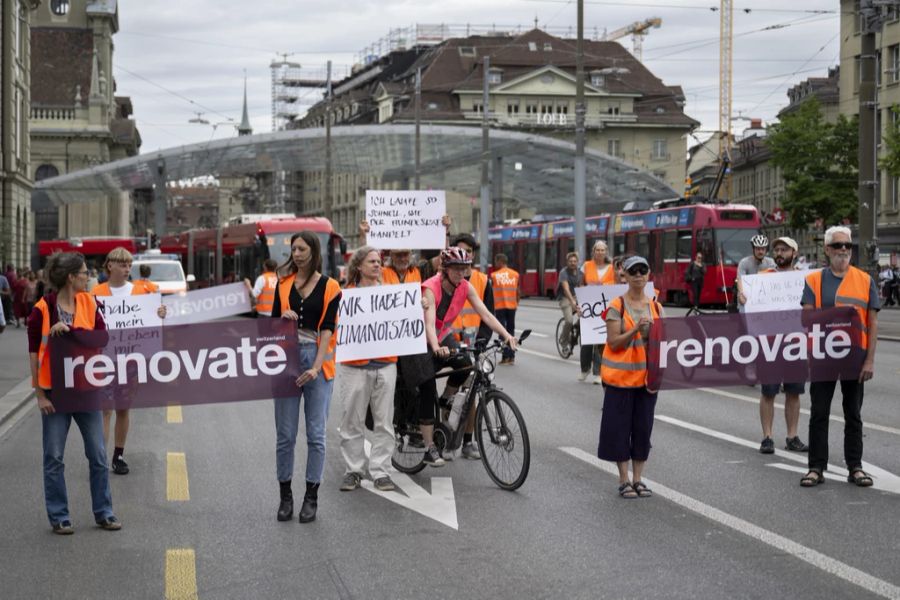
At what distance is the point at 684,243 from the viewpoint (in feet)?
147

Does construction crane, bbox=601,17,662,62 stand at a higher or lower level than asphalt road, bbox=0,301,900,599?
higher

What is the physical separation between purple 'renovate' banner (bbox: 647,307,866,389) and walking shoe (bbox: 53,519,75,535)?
13.3 feet

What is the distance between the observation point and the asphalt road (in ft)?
22.9

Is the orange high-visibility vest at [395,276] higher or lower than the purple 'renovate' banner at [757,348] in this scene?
higher

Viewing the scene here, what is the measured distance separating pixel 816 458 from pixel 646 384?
1.34 metres

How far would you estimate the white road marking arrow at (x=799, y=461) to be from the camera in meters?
9.91

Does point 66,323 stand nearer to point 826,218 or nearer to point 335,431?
point 335,431

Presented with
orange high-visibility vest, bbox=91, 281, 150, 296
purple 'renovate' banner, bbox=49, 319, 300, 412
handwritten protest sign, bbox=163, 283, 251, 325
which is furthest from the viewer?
handwritten protest sign, bbox=163, 283, 251, 325

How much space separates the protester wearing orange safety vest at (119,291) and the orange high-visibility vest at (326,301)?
7.71ft

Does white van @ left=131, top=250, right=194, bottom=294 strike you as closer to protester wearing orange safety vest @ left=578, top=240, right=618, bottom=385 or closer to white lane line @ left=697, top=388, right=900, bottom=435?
protester wearing orange safety vest @ left=578, top=240, right=618, bottom=385

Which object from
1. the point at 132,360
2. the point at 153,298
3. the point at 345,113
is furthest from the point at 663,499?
Answer: the point at 345,113

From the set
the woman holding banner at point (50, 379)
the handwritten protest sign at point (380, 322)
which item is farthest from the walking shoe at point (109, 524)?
the handwritten protest sign at point (380, 322)

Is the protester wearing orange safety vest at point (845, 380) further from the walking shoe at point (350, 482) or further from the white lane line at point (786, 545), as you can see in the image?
the walking shoe at point (350, 482)

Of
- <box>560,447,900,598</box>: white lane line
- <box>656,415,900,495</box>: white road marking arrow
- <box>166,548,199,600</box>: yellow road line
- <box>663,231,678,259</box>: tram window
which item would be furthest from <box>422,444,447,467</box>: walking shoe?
<box>663,231,678,259</box>: tram window
